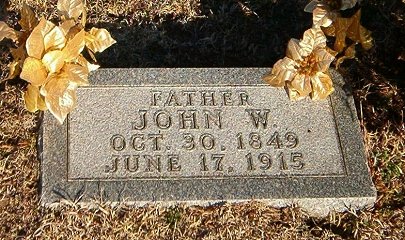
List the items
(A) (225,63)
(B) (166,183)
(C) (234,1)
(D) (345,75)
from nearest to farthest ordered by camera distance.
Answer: (B) (166,183) < (D) (345,75) < (A) (225,63) < (C) (234,1)

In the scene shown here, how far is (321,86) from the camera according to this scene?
3.33 metres

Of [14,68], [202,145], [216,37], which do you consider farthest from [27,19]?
[216,37]

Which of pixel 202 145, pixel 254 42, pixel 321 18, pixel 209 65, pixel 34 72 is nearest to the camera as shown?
pixel 34 72

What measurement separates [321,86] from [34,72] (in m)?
1.26

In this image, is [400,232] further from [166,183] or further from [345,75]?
[166,183]

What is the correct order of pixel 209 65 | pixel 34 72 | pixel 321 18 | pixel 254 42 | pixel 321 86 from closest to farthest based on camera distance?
pixel 34 72, pixel 321 86, pixel 321 18, pixel 209 65, pixel 254 42

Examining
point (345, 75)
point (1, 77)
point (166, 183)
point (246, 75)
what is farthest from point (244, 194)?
point (1, 77)

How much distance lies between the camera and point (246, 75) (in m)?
3.45

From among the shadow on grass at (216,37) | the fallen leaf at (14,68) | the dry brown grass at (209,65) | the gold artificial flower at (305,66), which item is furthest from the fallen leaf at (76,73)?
the gold artificial flower at (305,66)

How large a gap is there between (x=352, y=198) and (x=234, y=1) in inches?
57.1

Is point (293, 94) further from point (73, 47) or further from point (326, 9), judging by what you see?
point (73, 47)

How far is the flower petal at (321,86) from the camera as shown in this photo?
3.32m

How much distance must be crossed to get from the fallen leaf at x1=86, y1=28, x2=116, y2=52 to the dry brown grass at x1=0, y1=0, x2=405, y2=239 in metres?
0.38

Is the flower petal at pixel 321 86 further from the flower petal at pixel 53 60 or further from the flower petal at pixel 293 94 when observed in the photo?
the flower petal at pixel 53 60
